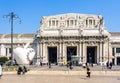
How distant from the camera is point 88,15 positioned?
126 metres

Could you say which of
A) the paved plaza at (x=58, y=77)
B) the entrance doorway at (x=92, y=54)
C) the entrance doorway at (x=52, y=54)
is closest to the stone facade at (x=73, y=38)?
the entrance doorway at (x=92, y=54)

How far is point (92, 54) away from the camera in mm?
132625

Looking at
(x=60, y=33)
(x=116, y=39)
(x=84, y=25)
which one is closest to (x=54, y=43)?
(x=60, y=33)

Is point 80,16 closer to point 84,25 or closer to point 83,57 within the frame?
point 84,25

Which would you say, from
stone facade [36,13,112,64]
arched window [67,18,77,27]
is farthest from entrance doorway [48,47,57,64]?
arched window [67,18,77,27]

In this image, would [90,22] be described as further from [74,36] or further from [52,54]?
[52,54]

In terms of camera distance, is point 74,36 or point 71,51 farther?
point 71,51

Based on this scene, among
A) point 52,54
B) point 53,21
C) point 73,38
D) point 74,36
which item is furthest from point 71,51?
point 53,21

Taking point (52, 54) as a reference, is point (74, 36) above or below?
above

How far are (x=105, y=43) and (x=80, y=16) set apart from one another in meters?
12.1

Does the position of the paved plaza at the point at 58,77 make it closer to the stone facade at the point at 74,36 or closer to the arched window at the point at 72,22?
the stone facade at the point at 74,36

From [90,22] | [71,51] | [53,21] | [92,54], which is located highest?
[53,21]

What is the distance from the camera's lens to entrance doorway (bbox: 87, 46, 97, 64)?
127625mm

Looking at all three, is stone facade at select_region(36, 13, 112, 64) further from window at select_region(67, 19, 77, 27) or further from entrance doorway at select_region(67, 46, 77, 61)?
entrance doorway at select_region(67, 46, 77, 61)
